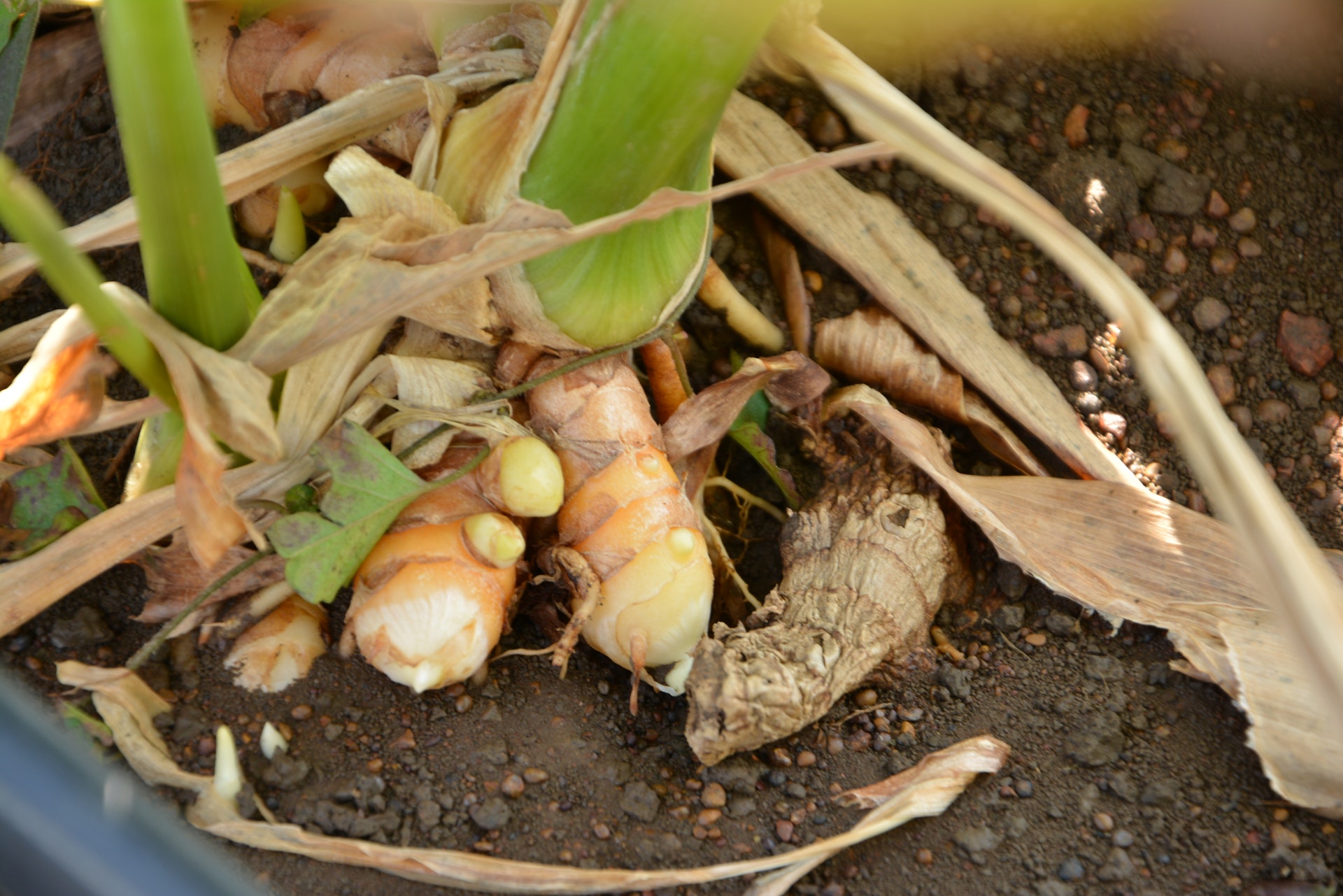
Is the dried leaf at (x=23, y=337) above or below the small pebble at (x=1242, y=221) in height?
below

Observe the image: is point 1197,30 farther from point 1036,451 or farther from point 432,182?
point 432,182

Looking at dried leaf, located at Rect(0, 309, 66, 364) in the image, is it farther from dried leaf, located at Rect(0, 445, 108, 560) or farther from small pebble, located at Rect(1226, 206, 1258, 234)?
small pebble, located at Rect(1226, 206, 1258, 234)

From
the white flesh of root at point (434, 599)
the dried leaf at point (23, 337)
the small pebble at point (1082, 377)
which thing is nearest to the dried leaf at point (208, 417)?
the white flesh of root at point (434, 599)

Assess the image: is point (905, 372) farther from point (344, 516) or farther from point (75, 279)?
point (75, 279)

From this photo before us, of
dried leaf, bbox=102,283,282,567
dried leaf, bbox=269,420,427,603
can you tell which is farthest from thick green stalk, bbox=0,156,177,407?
dried leaf, bbox=269,420,427,603

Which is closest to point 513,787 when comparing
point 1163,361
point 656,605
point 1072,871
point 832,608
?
point 656,605

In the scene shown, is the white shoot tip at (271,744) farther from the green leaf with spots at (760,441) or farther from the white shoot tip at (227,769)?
the green leaf with spots at (760,441)
